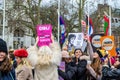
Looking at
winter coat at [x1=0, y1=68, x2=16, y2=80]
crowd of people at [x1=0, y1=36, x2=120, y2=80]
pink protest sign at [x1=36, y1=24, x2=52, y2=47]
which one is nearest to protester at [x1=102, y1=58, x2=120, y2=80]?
crowd of people at [x1=0, y1=36, x2=120, y2=80]

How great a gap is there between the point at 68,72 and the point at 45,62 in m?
0.85

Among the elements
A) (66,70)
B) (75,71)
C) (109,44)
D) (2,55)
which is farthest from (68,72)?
(109,44)

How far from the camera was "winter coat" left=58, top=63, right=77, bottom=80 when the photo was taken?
7.01 metres

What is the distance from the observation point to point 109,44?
53.6 ft

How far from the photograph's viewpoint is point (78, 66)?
7.54 metres

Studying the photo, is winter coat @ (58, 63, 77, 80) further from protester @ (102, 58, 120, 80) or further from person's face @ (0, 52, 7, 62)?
person's face @ (0, 52, 7, 62)

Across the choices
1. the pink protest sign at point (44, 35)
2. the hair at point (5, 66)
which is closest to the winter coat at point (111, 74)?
the pink protest sign at point (44, 35)

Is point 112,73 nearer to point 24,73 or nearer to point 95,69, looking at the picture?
point 95,69

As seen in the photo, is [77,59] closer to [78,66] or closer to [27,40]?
[78,66]

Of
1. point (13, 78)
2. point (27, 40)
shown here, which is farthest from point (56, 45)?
point (27, 40)

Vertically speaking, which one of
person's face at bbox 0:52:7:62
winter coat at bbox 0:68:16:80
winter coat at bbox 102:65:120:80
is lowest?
winter coat at bbox 102:65:120:80

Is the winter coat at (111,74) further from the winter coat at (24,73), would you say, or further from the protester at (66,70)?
the winter coat at (24,73)

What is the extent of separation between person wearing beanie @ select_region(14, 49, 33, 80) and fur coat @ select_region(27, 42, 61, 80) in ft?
1.87

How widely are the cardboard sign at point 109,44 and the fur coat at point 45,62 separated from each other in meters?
9.60
